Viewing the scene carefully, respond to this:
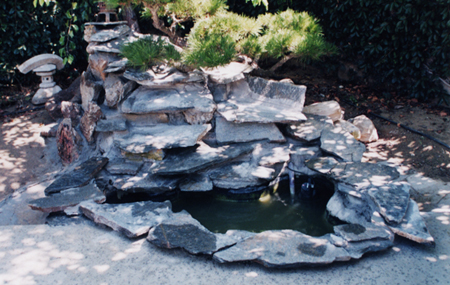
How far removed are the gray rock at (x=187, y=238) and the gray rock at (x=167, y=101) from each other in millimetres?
1517

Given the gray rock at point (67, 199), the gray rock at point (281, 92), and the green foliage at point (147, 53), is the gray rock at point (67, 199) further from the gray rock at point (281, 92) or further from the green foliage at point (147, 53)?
the gray rock at point (281, 92)

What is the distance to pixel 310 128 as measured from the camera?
4.25 m

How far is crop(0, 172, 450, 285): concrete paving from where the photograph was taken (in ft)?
8.02

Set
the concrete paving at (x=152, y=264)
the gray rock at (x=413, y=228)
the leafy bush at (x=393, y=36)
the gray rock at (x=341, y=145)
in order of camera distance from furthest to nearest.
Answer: the leafy bush at (x=393, y=36)
the gray rock at (x=341, y=145)
the gray rock at (x=413, y=228)
the concrete paving at (x=152, y=264)

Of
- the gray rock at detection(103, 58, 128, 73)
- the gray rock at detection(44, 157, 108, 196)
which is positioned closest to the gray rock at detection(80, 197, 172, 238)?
the gray rock at detection(44, 157, 108, 196)

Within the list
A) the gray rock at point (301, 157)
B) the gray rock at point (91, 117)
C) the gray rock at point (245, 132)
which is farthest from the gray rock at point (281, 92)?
the gray rock at point (91, 117)

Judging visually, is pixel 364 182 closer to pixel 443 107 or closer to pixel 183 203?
pixel 183 203

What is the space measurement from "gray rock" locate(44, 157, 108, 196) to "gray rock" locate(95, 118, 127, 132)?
1.11 feet

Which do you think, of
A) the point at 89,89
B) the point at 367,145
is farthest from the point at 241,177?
the point at 89,89

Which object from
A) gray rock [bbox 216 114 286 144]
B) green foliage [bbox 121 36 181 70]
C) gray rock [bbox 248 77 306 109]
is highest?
green foliage [bbox 121 36 181 70]

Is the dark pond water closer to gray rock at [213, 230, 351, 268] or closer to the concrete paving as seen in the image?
gray rock at [213, 230, 351, 268]

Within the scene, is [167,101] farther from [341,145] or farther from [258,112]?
[341,145]

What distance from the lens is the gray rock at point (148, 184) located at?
3.63 meters

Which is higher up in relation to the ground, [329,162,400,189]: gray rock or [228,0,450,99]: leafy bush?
[228,0,450,99]: leafy bush
